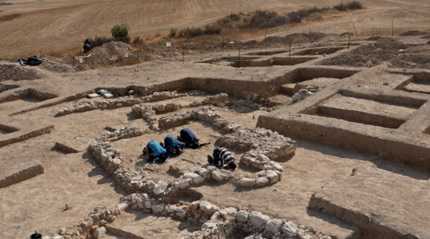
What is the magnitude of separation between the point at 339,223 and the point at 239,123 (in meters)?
6.37

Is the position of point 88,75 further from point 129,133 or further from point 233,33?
point 233,33

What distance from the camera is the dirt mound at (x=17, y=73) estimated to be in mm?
19422

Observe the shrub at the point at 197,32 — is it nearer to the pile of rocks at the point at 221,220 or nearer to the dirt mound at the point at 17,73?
the dirt mound at the point at 17,73

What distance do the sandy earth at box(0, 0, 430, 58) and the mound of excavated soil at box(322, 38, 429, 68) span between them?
21.5 ft

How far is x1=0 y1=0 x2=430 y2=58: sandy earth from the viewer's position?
29.3m

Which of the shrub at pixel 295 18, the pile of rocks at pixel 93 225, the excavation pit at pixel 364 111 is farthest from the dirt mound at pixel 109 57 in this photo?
the pile of rocks at pixel 93 225

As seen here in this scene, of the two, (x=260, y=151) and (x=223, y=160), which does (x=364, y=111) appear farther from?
(x=223, y=160)

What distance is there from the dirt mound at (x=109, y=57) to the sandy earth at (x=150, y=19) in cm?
505

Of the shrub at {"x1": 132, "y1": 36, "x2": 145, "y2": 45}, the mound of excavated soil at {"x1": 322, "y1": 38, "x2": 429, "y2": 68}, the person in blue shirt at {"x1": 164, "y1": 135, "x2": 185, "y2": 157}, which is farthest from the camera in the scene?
the shrub at {"x1": 132, "y1": 36, "x2": 145, "y2": 45}

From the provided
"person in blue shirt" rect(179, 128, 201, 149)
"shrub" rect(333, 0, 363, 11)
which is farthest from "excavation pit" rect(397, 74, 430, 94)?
"shrub" rect(333, 0, 363, 11)

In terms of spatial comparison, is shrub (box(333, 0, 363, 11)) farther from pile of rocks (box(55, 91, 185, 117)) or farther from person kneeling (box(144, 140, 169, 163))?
person kneeling (box(144, 140, 169, 163))

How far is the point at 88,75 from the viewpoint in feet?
63.3

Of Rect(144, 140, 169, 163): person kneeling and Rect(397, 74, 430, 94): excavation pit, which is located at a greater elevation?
Rect(397, 74, 430, 94): excavation pit

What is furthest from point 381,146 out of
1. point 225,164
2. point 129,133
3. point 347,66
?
point 347,66
